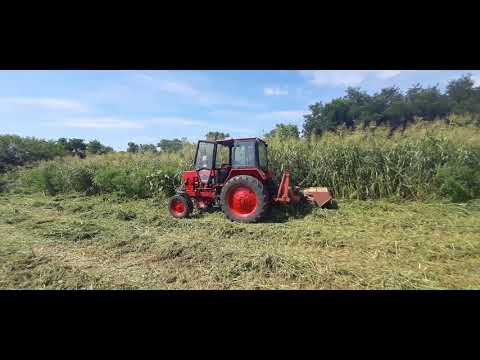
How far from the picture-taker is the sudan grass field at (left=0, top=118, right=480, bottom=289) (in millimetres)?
2682

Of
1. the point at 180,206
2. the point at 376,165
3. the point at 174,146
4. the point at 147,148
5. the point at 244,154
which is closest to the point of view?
the point at 244,154

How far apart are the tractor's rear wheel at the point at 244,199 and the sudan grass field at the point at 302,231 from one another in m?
0.31

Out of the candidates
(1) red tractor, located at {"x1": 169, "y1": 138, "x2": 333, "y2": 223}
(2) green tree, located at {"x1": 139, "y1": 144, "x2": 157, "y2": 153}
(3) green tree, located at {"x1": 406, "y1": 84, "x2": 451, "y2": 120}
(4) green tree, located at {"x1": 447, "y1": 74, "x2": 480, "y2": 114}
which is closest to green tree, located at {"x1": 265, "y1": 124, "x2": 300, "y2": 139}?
(1) red tractor, located at {"x1": 169, "y1": 138, "x2": 333, "y2": 223}

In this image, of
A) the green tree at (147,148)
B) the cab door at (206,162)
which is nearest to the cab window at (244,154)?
the cab door at (206,162)

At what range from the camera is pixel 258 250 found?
3338mm

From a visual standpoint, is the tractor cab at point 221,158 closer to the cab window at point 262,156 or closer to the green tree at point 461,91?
the cab window at point 262,156

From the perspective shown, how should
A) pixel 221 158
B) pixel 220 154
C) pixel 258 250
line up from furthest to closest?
pixel 221 158, pixel 220 154, pixel 258 250

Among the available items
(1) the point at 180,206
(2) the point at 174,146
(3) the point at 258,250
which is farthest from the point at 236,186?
(2) the point at 174,146

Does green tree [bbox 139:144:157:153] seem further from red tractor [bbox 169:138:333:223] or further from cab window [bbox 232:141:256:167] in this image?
cab window [bbox 232:141:256:167]

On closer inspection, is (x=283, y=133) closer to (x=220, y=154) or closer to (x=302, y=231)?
(x=220, y=154)

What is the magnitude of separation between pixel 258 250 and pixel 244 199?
5.44ft

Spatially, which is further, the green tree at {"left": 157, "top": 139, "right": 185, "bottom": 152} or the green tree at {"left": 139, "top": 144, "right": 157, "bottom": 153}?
the green tree at {"left": 139, "top": 144, "right": 157, "bottom": 153}
